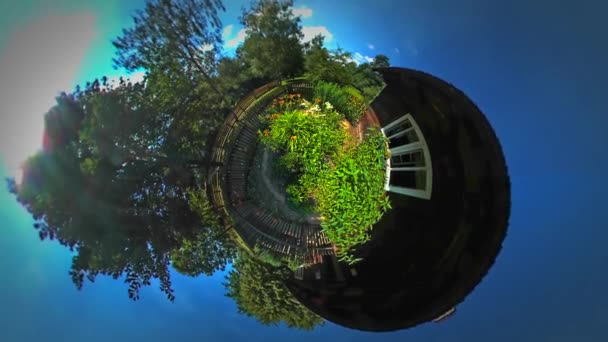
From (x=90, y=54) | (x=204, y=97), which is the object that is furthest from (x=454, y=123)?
(x=90, y=54)

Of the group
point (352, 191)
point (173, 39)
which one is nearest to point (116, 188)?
point (173, 39)

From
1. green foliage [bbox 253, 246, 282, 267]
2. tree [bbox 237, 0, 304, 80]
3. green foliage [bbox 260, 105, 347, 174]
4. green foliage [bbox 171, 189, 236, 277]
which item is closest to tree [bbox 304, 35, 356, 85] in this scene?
tree [bbox 237, 0, 304, 80]

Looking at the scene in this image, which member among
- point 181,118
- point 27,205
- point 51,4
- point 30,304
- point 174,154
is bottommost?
point 30,304

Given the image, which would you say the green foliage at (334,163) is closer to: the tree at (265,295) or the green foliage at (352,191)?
the green foliage at (352,191)

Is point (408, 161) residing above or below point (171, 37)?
below

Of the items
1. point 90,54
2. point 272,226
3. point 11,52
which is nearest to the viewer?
point 11,52

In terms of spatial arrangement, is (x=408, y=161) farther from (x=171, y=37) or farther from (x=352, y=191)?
(x=171, y=37)

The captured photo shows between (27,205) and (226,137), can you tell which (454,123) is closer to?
(226,137)
